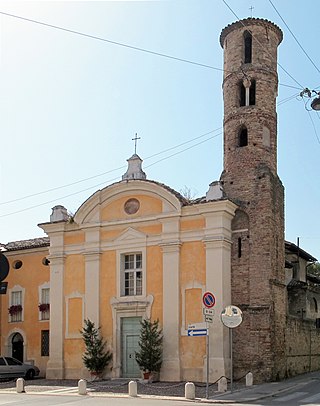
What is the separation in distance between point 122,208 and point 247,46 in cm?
907

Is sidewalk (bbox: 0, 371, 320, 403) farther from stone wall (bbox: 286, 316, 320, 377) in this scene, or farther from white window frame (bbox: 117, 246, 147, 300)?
white window frame (bbox: 117, 246, 147, 300)

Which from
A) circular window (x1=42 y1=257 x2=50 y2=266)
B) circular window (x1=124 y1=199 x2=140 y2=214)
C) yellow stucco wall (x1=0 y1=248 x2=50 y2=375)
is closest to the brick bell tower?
circular window (x1=124 y1=199 x2=140 y2=214)

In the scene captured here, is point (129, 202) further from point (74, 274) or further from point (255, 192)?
point (255, 192)

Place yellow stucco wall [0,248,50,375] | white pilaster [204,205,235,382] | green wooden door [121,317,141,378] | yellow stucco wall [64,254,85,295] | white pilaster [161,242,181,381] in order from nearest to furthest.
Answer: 1. white pilaster [204,205,235,382]
2. white pilaster [161,242,181,381]
3. green wooden door [121,317,141,378]
4. yellow stucco wall [64,254,85,295]
5. yellow stucco wall [0,248,50,375]

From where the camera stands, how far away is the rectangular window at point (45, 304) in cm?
3181

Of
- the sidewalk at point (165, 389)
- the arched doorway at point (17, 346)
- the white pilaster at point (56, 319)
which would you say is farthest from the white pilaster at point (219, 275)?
the arched doorway at point (17, 346)

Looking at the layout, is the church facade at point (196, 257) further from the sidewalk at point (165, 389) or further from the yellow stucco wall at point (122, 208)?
the sidewalk at point (165, 389)

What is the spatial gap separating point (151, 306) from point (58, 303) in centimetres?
484

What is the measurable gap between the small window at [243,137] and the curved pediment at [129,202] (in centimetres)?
362

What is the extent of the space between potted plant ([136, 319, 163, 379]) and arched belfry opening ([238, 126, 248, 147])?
8519mm

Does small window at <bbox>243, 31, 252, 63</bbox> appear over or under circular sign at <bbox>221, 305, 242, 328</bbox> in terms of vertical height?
over

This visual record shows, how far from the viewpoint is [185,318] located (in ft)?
86.8

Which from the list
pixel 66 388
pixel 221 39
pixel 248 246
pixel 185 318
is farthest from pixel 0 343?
pixel 221 39

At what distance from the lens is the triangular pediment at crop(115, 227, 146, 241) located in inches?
1107
